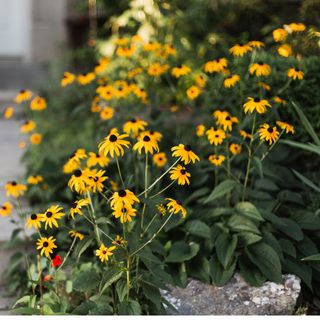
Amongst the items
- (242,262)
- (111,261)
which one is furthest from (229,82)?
(111,261)

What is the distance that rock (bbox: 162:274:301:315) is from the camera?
8.22ft

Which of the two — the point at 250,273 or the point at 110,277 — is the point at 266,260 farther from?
the point at 110,277

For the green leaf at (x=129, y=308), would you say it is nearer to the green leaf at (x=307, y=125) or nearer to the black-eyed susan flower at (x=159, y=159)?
the black-eyed susan flower at (x=159, y=159)

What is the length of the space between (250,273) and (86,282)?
2.31 ft

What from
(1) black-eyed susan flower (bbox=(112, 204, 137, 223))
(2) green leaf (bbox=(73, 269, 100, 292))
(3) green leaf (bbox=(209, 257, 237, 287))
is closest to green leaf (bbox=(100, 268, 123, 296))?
(2) green leaf (bbox=(73, 269, 100, 292))

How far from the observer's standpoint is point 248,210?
8.65 ft

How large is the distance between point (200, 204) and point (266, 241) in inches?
19.0

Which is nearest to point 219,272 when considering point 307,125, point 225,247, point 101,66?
point 225,247

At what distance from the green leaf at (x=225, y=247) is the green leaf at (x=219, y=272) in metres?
0.03

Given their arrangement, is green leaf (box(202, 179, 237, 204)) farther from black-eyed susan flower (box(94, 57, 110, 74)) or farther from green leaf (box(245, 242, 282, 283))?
black-eyed susan flower (box(94, 57, 110, 74))

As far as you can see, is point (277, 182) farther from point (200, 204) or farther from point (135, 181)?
point (135, 181)

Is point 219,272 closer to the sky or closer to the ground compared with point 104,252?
closer to the ground

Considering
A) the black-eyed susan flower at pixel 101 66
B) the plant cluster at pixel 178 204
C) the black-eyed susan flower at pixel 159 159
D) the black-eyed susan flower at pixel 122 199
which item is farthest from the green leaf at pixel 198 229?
the black-eyed susan flower at pixel 101 66
